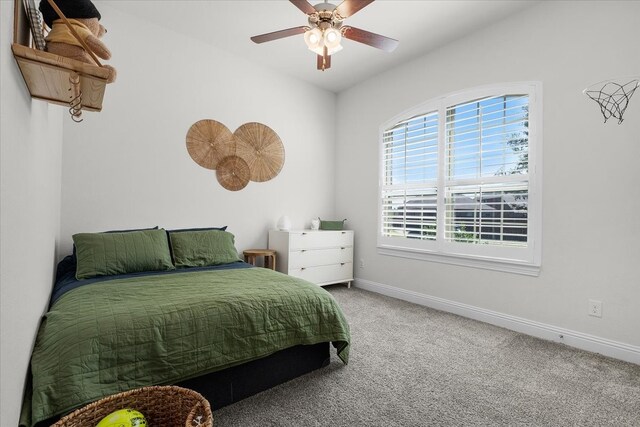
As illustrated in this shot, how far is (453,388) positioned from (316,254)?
2.31 metres

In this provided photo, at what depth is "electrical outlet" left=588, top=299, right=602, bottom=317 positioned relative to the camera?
2365 mm

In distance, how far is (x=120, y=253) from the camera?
2463 millimetres

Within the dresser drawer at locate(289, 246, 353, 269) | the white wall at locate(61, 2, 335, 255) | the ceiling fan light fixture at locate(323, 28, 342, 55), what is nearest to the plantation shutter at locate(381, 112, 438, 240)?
the dresser drawer at locate(289, 246, 353, 269)

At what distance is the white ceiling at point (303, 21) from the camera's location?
9.11ft

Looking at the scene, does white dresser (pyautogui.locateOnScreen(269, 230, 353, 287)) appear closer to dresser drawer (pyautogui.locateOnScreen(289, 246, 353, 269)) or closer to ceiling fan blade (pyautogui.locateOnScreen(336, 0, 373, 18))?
dresser drawer (pyautogui.locateOnScreen(289, 246, 353, 269))

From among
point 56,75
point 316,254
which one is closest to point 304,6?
point 56,75

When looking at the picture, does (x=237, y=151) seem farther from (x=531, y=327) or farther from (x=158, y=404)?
(x=531, y=327)

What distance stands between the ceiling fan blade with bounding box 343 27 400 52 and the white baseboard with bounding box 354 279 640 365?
8.50 feet

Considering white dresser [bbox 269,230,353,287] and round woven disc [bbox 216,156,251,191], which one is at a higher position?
round woven disc [bbox 216,156,251,191]

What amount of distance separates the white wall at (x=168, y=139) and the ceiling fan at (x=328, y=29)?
4.84ft

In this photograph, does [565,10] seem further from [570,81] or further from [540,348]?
[540,348]

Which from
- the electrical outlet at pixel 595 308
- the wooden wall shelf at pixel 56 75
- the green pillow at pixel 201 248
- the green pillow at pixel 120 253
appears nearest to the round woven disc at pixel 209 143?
the green pillow at pixel 201 248

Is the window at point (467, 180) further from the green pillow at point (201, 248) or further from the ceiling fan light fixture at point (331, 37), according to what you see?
the green pillow at point (201, 248)

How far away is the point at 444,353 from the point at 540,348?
82 centimetres
